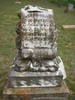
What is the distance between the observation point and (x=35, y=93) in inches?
171

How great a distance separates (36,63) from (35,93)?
0.58 metres

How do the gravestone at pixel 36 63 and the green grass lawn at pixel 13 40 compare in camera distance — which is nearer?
the gravestone at pixel 36 63

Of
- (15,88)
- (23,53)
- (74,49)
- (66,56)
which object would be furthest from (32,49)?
(74,49)

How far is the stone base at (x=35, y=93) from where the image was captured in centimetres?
435

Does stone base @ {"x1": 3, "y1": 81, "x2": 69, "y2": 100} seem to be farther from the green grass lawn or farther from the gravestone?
the green grass lawn

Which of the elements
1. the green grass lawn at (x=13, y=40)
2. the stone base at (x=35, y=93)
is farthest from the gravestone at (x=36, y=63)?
the green grass lawn at (x=13, y=40)

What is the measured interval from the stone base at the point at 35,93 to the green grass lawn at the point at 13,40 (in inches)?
62.1

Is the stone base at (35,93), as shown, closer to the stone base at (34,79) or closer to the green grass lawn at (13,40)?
the stone base at (34,79)

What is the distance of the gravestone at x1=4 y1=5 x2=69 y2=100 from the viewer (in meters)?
4.41

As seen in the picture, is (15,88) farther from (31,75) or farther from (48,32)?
(48,32)

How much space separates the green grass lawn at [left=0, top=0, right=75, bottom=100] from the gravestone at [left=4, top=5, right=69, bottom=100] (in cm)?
159

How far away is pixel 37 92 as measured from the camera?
4.37m

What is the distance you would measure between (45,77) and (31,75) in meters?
0.27

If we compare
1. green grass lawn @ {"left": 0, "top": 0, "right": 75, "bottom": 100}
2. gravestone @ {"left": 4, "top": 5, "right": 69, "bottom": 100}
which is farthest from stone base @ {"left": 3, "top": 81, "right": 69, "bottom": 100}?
green grass lawn @ {"left": 0, "top": 0, "right": 75, "bottom": 100}
